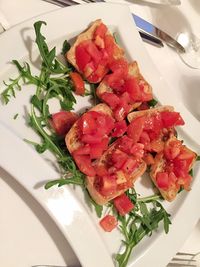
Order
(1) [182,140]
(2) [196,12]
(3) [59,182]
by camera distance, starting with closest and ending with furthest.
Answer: (3) [59,182] < (1) [182,140] < (2) [196,12]

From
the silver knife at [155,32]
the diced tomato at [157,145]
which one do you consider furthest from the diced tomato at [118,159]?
the silver knife at [155,32]

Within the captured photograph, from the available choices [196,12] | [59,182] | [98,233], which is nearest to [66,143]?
[59,182]

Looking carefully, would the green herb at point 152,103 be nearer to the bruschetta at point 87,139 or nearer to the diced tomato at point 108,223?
the bruschetta at point 87,139

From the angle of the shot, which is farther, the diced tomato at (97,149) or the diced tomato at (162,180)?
the diced tomato at (162,180)

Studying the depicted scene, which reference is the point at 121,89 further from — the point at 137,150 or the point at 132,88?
the point at 137,150

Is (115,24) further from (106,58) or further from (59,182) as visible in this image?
(59,182)

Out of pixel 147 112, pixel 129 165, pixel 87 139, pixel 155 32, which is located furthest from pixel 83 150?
pixel 155 32

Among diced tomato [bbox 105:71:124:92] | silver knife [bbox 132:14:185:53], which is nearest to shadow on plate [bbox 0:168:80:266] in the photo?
diced tomato [bbox 105:71:124:92]
